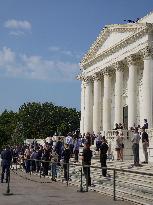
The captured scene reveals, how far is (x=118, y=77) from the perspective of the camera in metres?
49.2

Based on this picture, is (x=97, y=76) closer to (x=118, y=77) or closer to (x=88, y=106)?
(x=88, y=106)

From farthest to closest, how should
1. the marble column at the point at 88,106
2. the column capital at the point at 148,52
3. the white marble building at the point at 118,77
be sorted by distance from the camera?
the marble column at the point at 88,106 → the white marble building at the point at 118,77 → the column capital at the point at 148,52

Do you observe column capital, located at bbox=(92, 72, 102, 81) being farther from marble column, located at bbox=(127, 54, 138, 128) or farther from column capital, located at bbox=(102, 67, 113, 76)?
marble column, located at bbox=(127, 54, 138, 128)

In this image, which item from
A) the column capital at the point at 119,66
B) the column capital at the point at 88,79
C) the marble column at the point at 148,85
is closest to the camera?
the marble column at the point at 148,85

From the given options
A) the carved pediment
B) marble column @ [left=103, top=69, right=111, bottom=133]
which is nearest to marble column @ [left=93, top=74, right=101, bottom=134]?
marble column @ [left=103, top=69, right=111, bottom=133]

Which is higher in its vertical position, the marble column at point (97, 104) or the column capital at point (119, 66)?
the column capital at point (119, 66)

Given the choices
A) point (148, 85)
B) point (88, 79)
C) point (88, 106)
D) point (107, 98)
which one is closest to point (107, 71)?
point (107, 98)

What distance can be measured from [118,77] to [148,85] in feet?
24.0

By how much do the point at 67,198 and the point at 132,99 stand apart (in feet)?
98.5

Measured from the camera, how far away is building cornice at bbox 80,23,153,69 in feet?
143

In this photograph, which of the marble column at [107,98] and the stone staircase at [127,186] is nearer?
the stone staircase at [127,186]

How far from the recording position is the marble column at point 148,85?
42312 mm

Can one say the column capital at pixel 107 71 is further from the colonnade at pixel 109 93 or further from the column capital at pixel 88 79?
the column capital at pixel 88 79

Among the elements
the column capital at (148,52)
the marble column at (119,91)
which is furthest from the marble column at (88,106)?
the column capital at (148,52)
